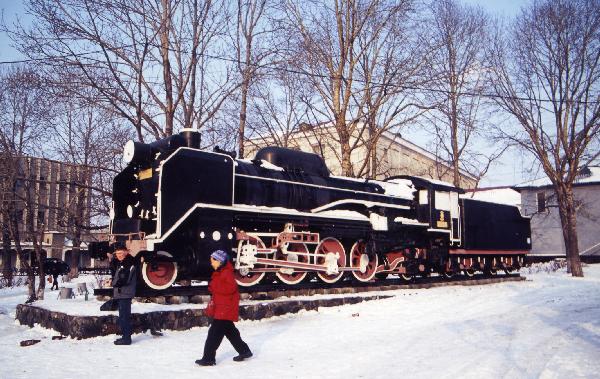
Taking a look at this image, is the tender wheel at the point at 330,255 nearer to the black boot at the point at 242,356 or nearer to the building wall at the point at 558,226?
the black boot at the point at 242,356

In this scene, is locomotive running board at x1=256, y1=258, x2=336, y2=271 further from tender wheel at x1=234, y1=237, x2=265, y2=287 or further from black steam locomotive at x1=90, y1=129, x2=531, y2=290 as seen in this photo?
tender wheel at x1=234, y1=237, x2=265, y2=287

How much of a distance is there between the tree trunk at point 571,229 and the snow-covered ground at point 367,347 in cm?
1236

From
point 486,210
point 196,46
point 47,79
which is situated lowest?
point 486,210

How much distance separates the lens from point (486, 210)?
19516mm

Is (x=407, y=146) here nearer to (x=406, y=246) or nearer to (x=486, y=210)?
(x=486, y=210)

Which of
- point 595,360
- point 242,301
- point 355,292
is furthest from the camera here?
point 355,292

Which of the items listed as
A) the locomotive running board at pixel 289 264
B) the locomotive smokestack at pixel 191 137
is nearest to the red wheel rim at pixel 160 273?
the locomotive running board at pixel 289 264

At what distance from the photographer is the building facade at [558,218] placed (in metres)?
39.9

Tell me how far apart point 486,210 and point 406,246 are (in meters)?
5.75

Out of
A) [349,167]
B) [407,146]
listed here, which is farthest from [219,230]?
[407,146]

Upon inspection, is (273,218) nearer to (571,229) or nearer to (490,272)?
(490,272)

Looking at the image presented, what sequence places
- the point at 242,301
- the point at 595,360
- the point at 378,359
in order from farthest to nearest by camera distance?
1. the point at 242,301
2. the point at 378,359
3. the point at 595,360

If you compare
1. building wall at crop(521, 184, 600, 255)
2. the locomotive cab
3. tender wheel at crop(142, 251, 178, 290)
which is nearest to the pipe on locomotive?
tender wheel at crop(142, 251, 178, 290)

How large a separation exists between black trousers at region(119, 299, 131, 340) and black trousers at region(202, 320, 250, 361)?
1.75 meters
